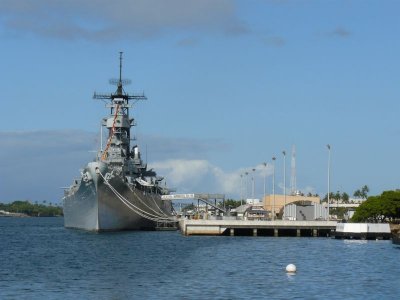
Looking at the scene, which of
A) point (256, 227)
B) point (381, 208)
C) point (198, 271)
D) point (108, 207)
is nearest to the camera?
point (198, 271)

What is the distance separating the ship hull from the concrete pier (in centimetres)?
1336

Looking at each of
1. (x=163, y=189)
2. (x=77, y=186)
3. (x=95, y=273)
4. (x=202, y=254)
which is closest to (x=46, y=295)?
(x=95, y=273)

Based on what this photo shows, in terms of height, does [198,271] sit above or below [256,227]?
below

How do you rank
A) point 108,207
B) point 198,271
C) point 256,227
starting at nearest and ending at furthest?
point 198,271 < point 256,227 < point 108,207

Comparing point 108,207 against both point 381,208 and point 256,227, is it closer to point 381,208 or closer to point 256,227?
point 256,227

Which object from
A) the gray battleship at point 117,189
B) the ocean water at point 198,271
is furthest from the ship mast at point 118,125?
the ocean water at point 198,271

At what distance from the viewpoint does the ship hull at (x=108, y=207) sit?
150m

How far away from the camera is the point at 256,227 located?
472 ft

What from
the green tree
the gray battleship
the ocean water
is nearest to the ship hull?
the gray battleship

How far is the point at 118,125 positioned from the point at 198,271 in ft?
327

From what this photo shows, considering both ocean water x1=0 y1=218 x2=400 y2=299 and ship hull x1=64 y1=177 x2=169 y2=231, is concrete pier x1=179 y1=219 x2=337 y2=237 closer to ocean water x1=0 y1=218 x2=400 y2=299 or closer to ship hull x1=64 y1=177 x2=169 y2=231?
ship hull x1=64 y1=177 x2=169 y2=231

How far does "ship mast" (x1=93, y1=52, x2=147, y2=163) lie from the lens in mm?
167375

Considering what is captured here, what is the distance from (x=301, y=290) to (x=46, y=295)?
17164 millimetres

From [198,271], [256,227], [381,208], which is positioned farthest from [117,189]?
[198,271]
